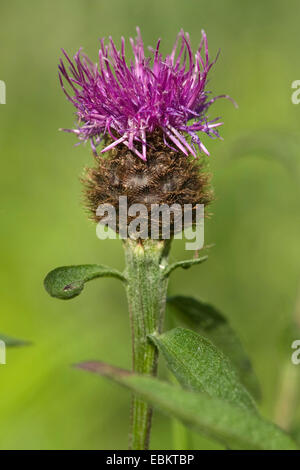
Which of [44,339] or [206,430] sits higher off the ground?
[206,430]

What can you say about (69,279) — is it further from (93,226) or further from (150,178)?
(93,226)

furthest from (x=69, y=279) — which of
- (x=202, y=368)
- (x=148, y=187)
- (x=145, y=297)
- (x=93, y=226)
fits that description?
(x=93, y=226)

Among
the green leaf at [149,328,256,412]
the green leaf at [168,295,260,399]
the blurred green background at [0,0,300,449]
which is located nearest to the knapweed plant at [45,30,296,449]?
the green leaf at [149,328,256,412]

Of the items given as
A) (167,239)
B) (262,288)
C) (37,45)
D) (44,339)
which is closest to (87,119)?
(167,239)

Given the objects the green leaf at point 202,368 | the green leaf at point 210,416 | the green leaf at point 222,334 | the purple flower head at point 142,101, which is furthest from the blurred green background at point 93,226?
the green leaf at point 210,416

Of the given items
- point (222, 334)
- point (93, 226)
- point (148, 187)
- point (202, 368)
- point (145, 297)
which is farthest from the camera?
point (93, 226)

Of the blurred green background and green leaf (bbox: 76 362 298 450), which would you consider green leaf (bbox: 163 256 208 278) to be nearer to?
green leaf (bbox: 76 362 298 450)

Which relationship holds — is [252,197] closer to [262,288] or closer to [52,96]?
[262,288]
